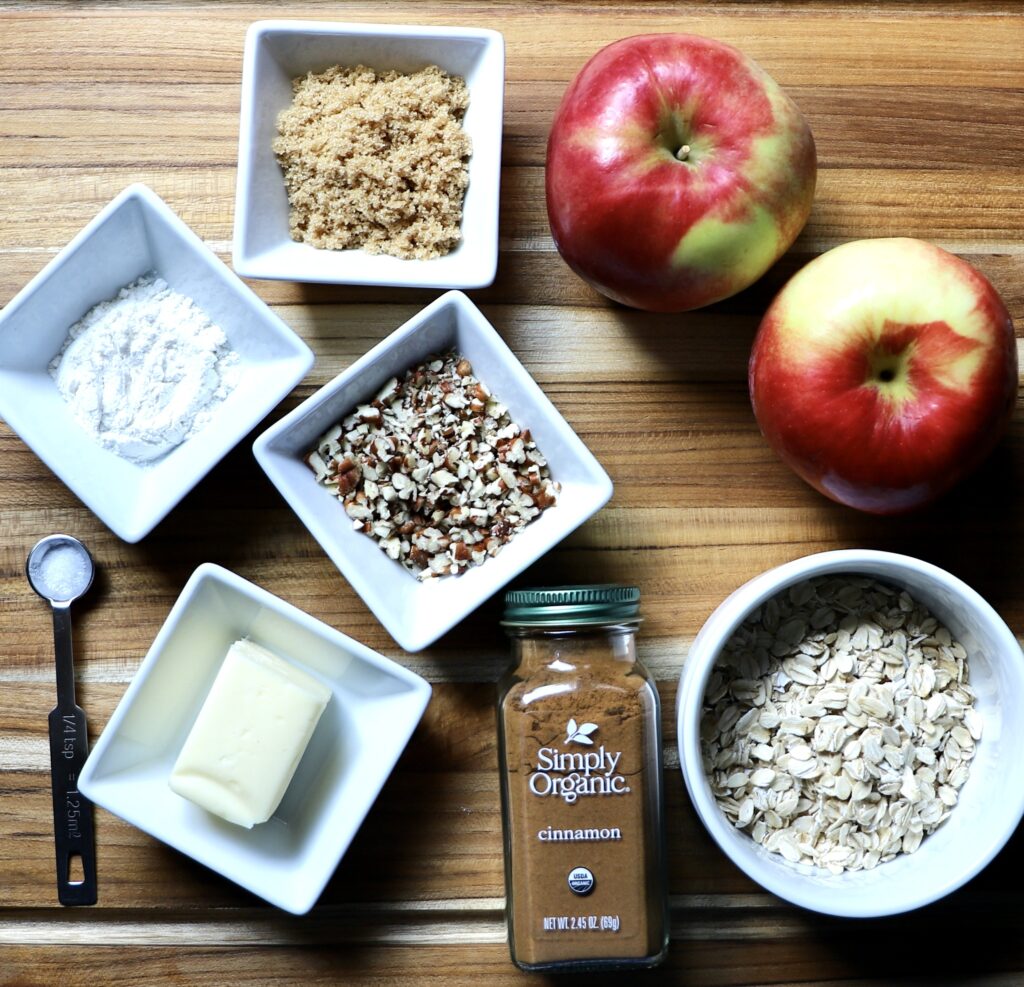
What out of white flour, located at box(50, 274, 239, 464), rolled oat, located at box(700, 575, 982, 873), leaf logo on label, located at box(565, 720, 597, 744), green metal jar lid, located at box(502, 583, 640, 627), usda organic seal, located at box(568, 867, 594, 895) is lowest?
usda organic seal, located at box(568, 867, 594, 895)

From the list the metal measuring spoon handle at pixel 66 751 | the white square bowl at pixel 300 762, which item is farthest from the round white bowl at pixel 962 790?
the metal measuring spoon handle at pixel 66 751

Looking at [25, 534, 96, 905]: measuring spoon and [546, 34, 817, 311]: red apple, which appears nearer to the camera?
[546, 34, 817, 311]: red apple

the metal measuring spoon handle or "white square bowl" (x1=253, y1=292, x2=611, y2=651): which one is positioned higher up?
"white square bowl" (x1=253, y1=292, x2=611, y2=651)

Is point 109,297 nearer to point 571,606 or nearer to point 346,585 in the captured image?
point 346,585

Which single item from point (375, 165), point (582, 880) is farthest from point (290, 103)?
point (582, 880)

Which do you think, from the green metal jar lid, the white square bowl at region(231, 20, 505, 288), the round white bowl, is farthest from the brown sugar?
the round white bowl

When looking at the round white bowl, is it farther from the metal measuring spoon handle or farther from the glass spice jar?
the metal measuring spoon handle
